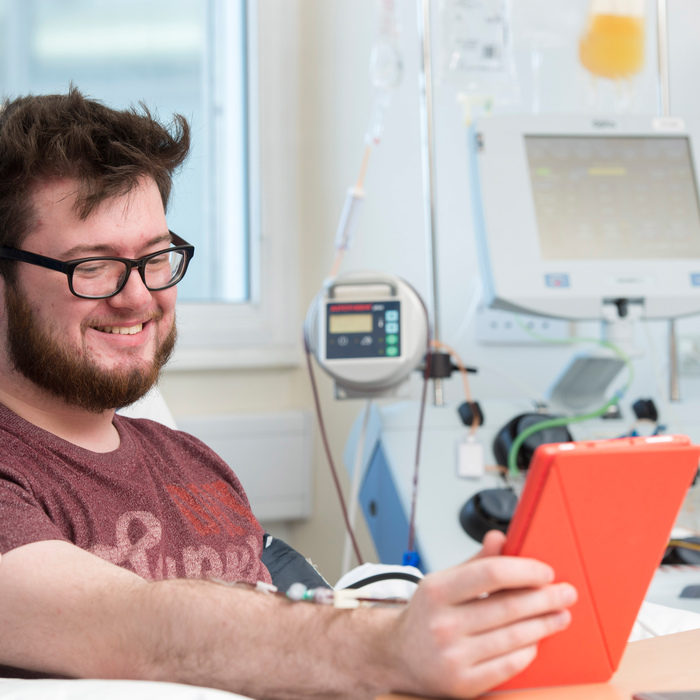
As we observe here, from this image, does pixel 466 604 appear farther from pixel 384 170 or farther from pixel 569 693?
pixel 384 170

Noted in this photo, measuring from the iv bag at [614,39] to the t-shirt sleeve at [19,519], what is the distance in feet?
5.42

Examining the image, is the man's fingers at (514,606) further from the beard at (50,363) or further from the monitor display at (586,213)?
the monitor display at (586,213)

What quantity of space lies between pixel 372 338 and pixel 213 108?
1.22 meters

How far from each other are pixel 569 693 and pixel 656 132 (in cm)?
134

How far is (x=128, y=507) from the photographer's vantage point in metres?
0.85

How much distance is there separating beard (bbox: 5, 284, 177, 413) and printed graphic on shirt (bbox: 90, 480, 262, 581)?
15cm

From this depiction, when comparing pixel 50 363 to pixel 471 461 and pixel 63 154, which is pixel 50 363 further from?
pixel 471 461

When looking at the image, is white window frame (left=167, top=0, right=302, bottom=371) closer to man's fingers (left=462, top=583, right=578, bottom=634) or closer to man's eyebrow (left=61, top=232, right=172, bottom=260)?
man's eyebrow (left=61, top=232, right=172, bottom=260)

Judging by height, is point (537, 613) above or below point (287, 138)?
below

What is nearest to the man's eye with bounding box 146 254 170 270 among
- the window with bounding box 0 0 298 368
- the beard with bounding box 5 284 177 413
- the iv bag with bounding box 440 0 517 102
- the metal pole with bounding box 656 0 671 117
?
the beard with bounding box 5 284 177 413

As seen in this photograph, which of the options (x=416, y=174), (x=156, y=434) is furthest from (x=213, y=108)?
(x=156, y=434)

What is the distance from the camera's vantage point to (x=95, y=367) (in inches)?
35.1

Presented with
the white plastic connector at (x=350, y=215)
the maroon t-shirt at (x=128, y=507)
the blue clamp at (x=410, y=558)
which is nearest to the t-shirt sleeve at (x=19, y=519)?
the maroon t-shirt at (x=128, y=507)

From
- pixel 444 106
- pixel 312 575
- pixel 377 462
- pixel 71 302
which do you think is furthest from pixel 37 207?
pixel 444 106
